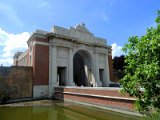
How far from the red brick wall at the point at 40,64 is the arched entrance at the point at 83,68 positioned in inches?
238

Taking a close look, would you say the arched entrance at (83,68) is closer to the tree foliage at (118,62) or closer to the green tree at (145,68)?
the tree foliage at (118,62)

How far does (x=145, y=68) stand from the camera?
355 centimetres

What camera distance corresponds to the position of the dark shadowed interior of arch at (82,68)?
2192cm

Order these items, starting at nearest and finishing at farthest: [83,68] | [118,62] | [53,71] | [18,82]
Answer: [18,82] < [53,71] < [83,68] < [118,62]

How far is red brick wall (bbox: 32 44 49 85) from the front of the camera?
52.5 ft

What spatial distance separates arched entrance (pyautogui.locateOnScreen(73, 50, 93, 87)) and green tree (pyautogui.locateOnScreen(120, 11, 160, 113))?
1688 cm

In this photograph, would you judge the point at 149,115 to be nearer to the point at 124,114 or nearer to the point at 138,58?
the point at 138,58

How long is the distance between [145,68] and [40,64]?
14153 mm

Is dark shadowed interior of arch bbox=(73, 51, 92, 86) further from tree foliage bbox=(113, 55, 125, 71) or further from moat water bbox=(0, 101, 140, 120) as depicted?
tree foliage bbox=(113, 55, 125, 71)

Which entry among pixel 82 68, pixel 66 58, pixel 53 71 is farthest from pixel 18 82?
pixel 82 68

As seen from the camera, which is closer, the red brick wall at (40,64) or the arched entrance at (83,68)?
the red brick wall at (40,64)

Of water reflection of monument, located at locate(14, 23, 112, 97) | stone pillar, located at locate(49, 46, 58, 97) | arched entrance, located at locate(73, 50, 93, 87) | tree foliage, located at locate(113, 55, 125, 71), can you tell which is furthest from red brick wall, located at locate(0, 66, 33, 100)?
tree foliage, located at locate(113, 55, 125, 71)

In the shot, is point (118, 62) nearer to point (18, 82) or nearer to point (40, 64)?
point (40, 64)

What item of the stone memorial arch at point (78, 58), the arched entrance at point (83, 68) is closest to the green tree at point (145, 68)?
the stone memorial arch at point (78, 58)
